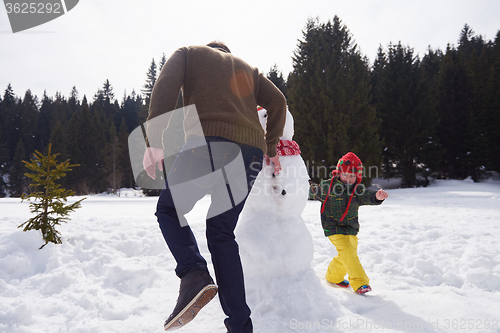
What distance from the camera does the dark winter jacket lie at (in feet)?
9.06

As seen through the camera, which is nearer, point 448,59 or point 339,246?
point 339,246

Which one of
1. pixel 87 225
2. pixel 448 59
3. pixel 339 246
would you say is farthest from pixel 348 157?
pixel 448 59

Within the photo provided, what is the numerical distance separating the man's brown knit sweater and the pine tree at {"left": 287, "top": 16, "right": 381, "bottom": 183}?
33.4ft

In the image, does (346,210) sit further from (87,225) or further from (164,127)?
(87,225)

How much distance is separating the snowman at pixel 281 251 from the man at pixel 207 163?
2.36ft

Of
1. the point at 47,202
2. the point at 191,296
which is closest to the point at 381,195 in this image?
the point at 191,296

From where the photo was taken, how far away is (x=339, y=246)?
107 inches

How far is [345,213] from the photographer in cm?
276

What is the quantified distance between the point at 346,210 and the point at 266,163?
3.19ft

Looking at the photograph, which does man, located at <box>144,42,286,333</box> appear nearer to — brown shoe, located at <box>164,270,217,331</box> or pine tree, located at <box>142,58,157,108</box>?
brown shoe, located at <box>164,270,217,331</box>

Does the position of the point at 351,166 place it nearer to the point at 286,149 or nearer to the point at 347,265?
the point at 286,149

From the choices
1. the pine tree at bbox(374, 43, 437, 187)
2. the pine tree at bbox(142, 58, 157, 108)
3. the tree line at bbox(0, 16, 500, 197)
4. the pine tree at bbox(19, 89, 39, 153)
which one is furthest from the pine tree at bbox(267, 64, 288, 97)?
the pine tree at bbox(19, 89, 39, 153)

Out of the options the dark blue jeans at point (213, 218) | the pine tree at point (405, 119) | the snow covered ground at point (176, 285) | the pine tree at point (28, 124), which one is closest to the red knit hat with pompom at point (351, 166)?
the snow covered ground at point (176, 285)

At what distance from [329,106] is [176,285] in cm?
1080
